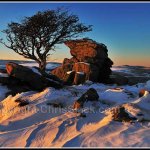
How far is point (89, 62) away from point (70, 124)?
13.0 meters

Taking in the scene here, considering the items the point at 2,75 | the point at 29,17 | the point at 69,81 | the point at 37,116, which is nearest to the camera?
the point at 37,116

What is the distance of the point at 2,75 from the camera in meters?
A: 14.5

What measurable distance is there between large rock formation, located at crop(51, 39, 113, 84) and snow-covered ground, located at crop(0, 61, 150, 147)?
899cm

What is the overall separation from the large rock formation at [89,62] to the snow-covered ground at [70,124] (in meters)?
8.99

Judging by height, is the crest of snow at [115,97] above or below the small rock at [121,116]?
above

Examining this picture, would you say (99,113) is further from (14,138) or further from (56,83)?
(56,83)

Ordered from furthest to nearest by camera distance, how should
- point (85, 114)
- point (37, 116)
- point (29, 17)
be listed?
point (29, 17) → point (37, 116) → point (85, 114)

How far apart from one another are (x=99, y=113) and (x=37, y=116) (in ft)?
5.86

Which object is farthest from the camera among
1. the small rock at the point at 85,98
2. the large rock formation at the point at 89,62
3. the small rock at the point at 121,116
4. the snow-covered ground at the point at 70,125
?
the large rock formation at the point at 89,62

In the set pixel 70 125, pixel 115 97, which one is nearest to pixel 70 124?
pixel 70 125

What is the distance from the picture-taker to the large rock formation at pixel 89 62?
19.9 m

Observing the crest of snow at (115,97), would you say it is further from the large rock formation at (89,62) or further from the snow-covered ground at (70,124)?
the large rock formation at (89,62)

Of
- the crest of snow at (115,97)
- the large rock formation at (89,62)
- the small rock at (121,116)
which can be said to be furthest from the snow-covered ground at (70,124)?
the large rock formation at (89,62)

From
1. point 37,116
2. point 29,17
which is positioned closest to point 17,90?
point 37,116
